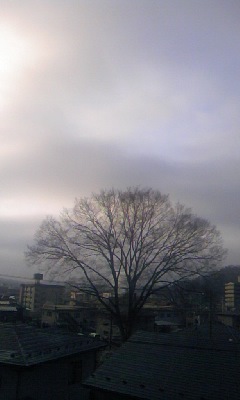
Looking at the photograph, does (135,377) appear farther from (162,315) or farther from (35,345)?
(162,315)

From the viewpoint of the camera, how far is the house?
13.4m

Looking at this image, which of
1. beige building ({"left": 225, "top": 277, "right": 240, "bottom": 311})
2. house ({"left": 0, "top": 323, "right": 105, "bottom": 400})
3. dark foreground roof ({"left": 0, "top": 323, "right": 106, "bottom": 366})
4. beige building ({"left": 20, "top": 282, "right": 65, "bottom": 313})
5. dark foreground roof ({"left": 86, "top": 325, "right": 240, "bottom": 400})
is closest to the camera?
dark foreground roof ({"left": 86, "top": 325, "right": 240, "bottom": 400})

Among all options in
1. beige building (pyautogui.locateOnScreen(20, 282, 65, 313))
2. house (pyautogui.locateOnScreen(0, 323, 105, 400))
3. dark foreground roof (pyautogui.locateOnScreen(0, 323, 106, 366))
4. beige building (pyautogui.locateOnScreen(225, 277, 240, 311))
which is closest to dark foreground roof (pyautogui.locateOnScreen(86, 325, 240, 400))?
house (pyautogui.locateOnScreen(0, 323, 105, 400))

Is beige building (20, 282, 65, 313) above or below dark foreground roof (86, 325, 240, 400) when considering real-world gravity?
below

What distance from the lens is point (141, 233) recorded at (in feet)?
79.4

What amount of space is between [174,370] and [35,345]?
21.5 ft

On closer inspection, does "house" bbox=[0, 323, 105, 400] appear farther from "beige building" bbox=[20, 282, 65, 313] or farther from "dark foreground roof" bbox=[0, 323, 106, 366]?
"beige building" bbox=[20, 282, 65, 313]

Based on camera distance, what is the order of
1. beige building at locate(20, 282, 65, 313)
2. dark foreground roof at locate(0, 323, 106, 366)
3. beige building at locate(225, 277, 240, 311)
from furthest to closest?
beige building at locate(20, 282, 65, 313), beige building at locate(225, 277, 240, 311), dark foreground roof at locate(0, 323, 106, 366)

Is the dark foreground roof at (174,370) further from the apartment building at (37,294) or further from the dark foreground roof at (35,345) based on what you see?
the apartment building at (37,294)

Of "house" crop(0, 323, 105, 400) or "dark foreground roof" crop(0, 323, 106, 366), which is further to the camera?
"dark foreground roof" crop(0, 323, 106, 366)

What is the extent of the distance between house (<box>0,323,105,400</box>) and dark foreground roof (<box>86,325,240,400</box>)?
264 centimetres

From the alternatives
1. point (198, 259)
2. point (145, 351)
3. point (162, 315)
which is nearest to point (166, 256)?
point (198, 259)

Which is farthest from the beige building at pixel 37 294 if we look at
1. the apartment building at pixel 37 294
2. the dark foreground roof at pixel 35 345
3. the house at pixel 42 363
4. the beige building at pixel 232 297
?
the house at pixel 42 363

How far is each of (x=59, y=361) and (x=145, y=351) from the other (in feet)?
13.2
